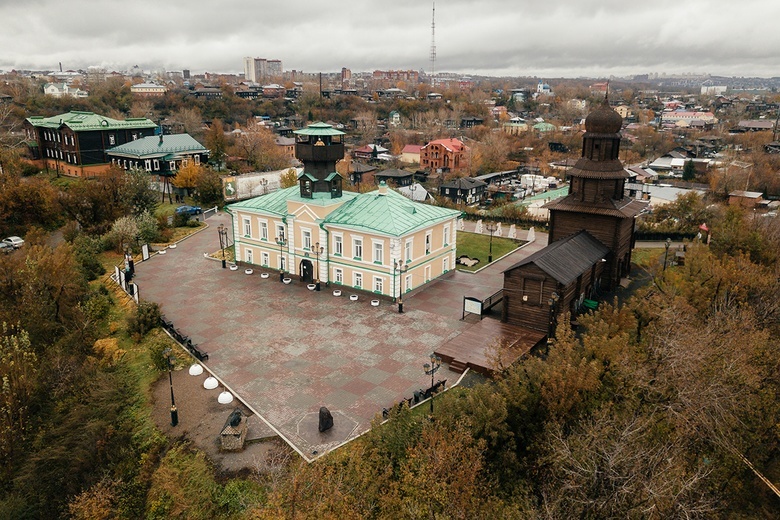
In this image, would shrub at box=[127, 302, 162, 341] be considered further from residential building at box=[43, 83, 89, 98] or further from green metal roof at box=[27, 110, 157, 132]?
residential building at box=[43, 83, 89, 98]

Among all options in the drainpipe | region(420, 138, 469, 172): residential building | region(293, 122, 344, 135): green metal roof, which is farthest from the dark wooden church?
region(420, 138, 469, 172): residential building

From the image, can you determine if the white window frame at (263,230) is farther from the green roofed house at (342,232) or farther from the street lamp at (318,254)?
the street lamp at (318,254)

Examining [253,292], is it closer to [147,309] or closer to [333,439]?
[147,309]

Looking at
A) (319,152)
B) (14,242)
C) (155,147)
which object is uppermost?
(319,152)

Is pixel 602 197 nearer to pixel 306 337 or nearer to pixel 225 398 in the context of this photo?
pixel 306 337

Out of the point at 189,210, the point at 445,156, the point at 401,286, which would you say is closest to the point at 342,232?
the point at 401,286

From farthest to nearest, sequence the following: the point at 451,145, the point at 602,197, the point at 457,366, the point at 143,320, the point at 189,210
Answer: the point at 451,145 → the point at 189,210 → the point at 602,197 → the point at 143,320 → the point at 457,366

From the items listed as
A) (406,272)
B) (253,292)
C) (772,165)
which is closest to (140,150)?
(253,292)

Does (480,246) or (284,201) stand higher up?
(284,201)
